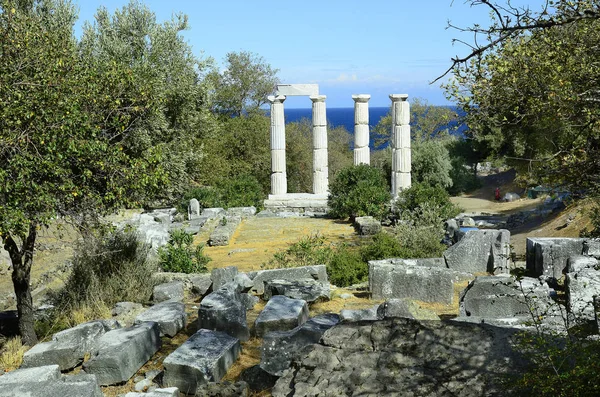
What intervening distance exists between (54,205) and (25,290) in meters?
1.45

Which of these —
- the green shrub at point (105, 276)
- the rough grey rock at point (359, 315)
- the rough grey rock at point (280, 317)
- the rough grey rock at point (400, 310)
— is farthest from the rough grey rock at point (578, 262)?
the green shrub at point (105, 276)

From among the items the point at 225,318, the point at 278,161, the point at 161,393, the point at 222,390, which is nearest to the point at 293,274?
the point at 225,318

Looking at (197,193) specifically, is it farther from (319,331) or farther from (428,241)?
(319,331)

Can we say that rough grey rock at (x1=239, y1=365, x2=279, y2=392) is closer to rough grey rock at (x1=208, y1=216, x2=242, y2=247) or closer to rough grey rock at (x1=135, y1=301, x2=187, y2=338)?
rough grey rock at (x1=135, y1=301, x2=187, y2=338)

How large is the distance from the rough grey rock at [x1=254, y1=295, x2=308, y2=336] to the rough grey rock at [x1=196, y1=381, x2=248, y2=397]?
5.25ft

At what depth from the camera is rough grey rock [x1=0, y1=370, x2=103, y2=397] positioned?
5.51 meters

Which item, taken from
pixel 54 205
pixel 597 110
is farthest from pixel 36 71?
pixel 597 110

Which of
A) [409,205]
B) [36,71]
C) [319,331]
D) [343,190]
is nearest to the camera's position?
[319,331]

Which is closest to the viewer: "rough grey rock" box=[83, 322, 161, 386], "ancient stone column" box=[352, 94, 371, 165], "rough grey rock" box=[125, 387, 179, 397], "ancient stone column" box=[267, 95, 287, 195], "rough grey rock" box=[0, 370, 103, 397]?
"rough grey rock" box=[0, 370, 103, 397]

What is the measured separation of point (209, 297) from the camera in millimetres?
8242

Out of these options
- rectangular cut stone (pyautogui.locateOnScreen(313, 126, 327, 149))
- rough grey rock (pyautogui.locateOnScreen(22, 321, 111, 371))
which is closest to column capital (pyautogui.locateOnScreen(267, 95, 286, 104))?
rectangular cut stone (pyautogui.locateOnScreen(313, 126, 327, 149))

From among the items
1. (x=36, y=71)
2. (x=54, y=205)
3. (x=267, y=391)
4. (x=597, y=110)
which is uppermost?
(x=36, y=71)

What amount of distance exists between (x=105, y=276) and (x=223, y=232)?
7.75 m

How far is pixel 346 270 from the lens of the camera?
1157 cm
